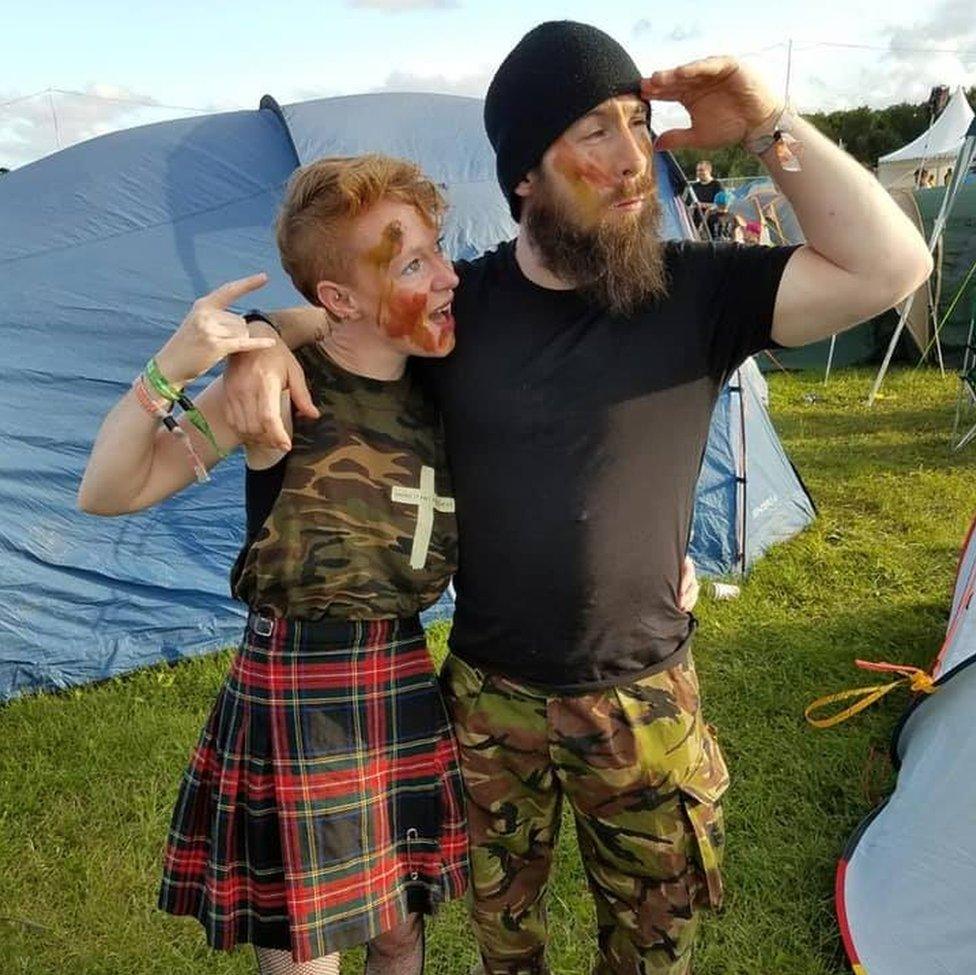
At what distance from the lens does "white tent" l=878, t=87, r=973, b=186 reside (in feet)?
46.4

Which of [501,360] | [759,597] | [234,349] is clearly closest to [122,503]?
[234,349]

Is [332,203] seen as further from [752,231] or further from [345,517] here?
[752,231]

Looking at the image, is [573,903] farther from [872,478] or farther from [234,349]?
[872,478]

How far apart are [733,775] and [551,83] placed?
98.6 inches

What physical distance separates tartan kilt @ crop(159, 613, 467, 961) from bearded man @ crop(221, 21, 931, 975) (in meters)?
0.13

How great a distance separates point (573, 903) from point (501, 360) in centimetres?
181

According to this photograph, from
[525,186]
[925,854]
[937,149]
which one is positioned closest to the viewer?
[525,186]

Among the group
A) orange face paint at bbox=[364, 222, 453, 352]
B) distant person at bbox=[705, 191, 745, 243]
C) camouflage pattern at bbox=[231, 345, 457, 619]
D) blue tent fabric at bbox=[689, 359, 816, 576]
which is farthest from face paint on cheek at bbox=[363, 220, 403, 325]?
distant person at bbox=[705, 191, 745, 243]

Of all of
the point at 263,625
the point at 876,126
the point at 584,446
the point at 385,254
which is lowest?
the point at 876,126

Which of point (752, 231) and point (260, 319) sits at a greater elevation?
point (260, 319)

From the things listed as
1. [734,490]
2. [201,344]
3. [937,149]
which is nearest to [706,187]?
[937,149]

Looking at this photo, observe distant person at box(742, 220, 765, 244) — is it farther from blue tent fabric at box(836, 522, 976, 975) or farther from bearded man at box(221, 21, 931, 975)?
bearded man at box(221, 21, 931, 975)

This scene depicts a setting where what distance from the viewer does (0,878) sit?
2934 mm

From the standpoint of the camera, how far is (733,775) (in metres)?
3.31
